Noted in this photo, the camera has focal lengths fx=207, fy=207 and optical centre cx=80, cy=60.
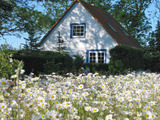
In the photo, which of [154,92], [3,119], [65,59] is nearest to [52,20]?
[65,59]

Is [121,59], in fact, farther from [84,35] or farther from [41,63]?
[84,35]

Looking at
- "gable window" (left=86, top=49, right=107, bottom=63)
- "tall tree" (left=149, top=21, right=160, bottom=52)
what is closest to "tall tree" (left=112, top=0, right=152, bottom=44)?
"tall tree" (left=149, top=21, right=160, bottom=52)

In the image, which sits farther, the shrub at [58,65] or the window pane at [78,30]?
the window pane at [78,30]

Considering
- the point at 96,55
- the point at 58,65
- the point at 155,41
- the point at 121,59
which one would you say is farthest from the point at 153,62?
the point at 58,65

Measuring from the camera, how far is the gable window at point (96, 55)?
1839 centimetres

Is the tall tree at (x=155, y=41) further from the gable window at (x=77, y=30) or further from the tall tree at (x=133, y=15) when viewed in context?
the tall tree at (x=133, y=15)

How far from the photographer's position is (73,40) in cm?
1945

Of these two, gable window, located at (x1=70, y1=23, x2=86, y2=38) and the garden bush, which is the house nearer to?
gable window, located at (x1=70, y1=23, x2=86, y2=38)

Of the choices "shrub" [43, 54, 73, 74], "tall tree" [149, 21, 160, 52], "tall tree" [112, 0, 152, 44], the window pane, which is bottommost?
"shrub" [43, 54, 73, 74]

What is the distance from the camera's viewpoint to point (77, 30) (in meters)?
19.6

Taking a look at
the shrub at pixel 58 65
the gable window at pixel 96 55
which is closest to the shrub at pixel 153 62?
the gable window at pixel 96 55

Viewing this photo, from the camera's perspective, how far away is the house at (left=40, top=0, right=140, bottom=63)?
18391mm

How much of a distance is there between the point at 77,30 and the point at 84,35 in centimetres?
92

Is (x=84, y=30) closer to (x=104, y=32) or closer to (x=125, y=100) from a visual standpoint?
(x=104, y=32)
